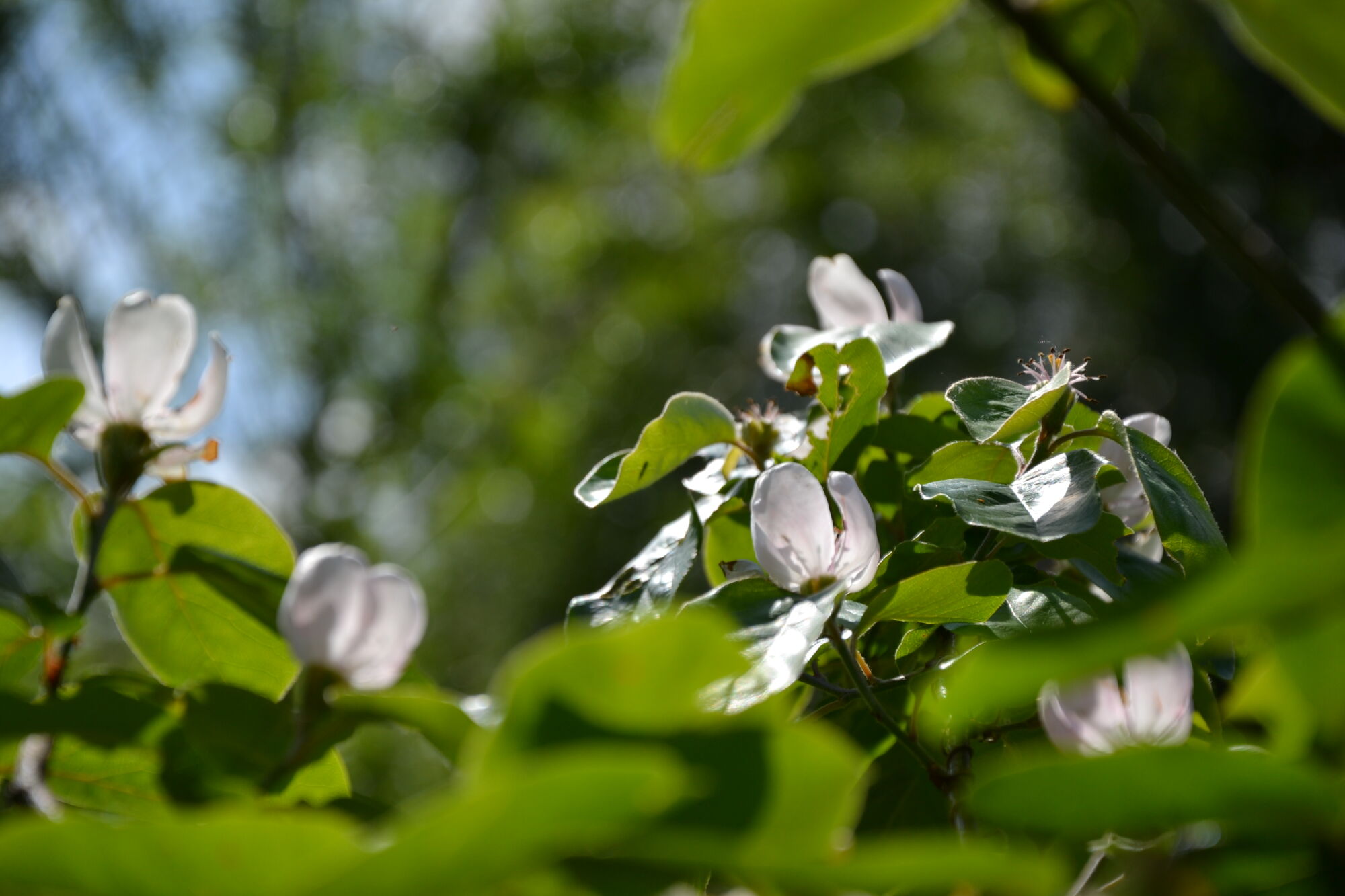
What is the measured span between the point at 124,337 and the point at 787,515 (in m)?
0.27

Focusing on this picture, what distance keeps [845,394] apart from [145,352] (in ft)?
0.94

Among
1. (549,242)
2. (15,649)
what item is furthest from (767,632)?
(549,242)

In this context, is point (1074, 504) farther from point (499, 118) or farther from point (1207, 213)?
point (499, 118)

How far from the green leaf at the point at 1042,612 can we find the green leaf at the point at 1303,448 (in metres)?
0.19

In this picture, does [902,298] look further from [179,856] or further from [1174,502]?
[179,856]

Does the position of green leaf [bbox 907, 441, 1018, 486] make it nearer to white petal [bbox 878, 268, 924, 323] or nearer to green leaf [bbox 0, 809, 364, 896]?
white petal [bbox 878, 268, 924, 323]

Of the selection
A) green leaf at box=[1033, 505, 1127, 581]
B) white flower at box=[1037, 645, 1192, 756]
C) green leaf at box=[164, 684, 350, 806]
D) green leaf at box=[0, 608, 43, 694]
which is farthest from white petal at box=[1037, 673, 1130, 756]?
green leaf at box=[0, 608, 43, 694]

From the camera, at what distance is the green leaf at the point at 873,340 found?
1.47ft

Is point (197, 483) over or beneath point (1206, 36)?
over

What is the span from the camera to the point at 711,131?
0.64ft

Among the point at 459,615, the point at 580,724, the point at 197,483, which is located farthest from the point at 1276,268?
the point at 459,615

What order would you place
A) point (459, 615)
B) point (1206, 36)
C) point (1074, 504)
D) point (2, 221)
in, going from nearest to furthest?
1. point (1074, 504)
2. point (2, 221)
3. point (1206, 36)
4. point (459, 615)

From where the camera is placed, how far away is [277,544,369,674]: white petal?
0.98 ft

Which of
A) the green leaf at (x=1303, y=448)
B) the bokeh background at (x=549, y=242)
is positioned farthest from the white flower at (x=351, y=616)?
the bokeh background at (x=549, y=242)
